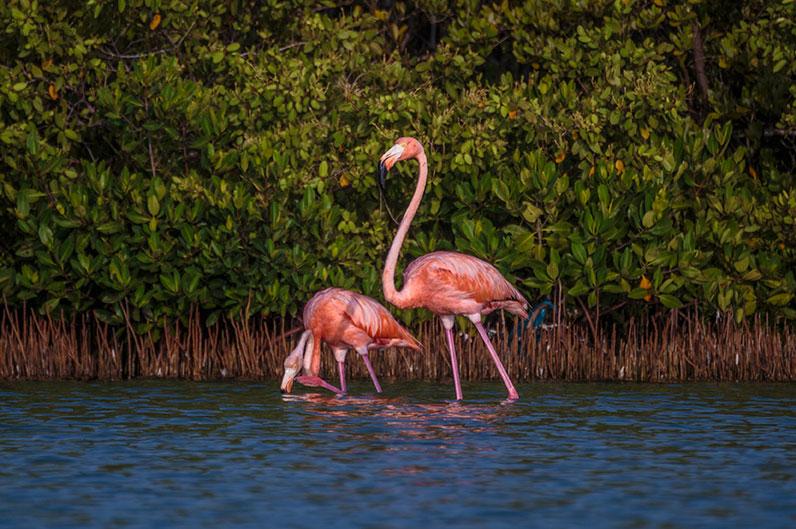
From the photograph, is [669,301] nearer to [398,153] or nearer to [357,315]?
[357,315]

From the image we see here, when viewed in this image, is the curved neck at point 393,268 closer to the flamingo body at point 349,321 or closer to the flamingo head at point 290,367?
the flamingo body at point 349,321

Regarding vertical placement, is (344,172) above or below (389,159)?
above

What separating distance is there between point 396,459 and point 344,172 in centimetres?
650

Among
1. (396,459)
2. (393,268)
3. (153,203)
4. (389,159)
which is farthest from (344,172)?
(396,459)

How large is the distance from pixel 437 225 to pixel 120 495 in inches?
326

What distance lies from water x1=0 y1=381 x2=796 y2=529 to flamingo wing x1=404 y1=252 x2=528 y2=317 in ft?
2.59

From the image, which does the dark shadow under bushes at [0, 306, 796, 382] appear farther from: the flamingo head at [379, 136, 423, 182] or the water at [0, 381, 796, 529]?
the flamingo head at [379, 136, 423, 182]

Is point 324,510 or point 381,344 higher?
point 381,344

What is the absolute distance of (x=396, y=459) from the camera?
28.5 ft

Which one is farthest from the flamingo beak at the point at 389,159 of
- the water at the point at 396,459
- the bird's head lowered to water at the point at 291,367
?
the bird's head lowered to water at the point at 291,367

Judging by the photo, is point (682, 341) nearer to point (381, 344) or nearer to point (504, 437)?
point (381, 344)

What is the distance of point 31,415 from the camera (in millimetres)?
10953

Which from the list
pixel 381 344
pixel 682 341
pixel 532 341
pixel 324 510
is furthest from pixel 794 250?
pixel 324 510

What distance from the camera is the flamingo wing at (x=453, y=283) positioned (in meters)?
12.0
